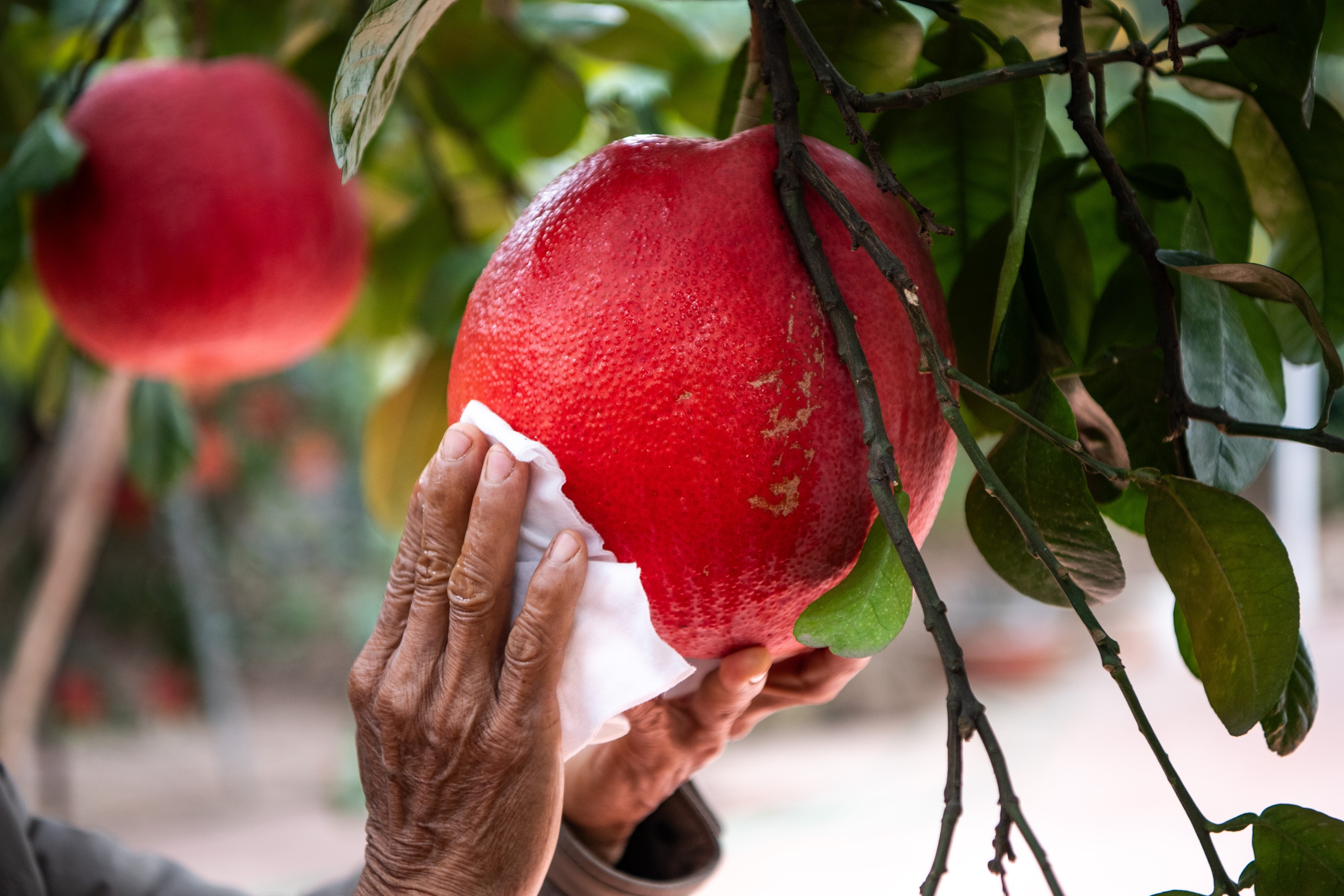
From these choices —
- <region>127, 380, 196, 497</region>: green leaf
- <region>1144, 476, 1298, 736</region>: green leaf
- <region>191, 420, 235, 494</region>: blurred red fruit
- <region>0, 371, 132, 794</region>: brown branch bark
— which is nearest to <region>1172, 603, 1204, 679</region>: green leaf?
<region>1144, 476, 1298, 736</region>: green leaf

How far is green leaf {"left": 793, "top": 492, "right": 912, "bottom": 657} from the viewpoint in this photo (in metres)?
0.30

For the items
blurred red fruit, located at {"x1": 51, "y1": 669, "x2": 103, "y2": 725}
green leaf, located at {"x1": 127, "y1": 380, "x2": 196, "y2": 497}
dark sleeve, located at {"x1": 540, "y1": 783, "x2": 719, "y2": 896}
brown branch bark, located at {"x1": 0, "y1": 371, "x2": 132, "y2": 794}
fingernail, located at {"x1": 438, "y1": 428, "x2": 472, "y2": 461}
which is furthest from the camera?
blurred red fruit, located at {"x1": 51, "y1": 669, "x2": 103, "y2": 725}

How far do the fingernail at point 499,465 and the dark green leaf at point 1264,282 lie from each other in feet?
0.61

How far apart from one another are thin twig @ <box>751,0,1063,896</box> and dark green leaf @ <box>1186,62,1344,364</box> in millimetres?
168

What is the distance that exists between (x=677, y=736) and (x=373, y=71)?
0.35 metres

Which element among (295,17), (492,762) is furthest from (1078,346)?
(295,17)

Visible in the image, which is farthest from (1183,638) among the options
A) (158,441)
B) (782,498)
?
(158,441)

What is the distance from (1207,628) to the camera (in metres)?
0.33

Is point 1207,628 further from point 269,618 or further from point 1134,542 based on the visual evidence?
point 1134,542

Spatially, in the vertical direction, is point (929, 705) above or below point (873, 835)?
below

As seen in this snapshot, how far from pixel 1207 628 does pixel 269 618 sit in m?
4.37

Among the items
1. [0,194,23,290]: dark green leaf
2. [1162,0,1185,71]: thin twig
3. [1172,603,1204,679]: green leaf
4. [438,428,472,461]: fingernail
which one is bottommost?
[0,194,23,290]: dark green leaf

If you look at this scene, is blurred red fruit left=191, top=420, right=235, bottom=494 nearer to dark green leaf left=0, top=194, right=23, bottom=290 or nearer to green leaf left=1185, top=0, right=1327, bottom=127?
dark green leaf left=0, top=194, right=23, bottom=290

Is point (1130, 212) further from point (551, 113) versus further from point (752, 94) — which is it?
point (551, 113)
